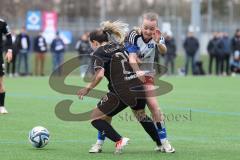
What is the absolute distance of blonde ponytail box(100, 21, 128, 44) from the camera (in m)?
9.53

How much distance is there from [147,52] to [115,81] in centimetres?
63

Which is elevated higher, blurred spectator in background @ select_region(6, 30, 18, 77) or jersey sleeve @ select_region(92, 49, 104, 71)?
jersey sleeve @ select_region(92, 49, 104, 71)

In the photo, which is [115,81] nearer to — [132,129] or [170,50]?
[132,129]

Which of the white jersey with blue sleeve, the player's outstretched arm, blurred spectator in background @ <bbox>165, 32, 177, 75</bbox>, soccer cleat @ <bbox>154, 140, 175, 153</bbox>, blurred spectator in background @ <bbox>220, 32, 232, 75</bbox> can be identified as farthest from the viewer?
blurred spectator in background @ <bbox>165, 32, 177, 75</bbox>

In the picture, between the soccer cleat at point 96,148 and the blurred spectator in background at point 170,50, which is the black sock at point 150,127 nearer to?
the soccer cleat at point 96,148

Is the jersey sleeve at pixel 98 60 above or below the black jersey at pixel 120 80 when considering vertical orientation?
above

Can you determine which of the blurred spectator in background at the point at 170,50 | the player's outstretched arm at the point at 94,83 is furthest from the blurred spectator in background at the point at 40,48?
the player's outstretched arm at the point at 94,83

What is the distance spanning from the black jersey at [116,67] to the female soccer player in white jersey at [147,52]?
105 mm

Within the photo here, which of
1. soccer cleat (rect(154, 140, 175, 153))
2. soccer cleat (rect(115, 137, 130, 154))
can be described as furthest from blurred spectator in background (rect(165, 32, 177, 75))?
soccer cleat (rect(115, 137, 130, 154))

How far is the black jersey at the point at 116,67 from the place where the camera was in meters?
9.41

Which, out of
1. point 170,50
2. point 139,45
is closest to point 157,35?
point 139,45

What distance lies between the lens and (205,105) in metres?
17.2

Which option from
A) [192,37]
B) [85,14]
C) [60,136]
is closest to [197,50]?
[192,37]

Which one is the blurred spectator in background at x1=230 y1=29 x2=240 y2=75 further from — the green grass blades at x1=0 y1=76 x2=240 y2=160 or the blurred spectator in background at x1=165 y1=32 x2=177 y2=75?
the green grass blades at x1=0 y1=76 x2=240 y2=160
